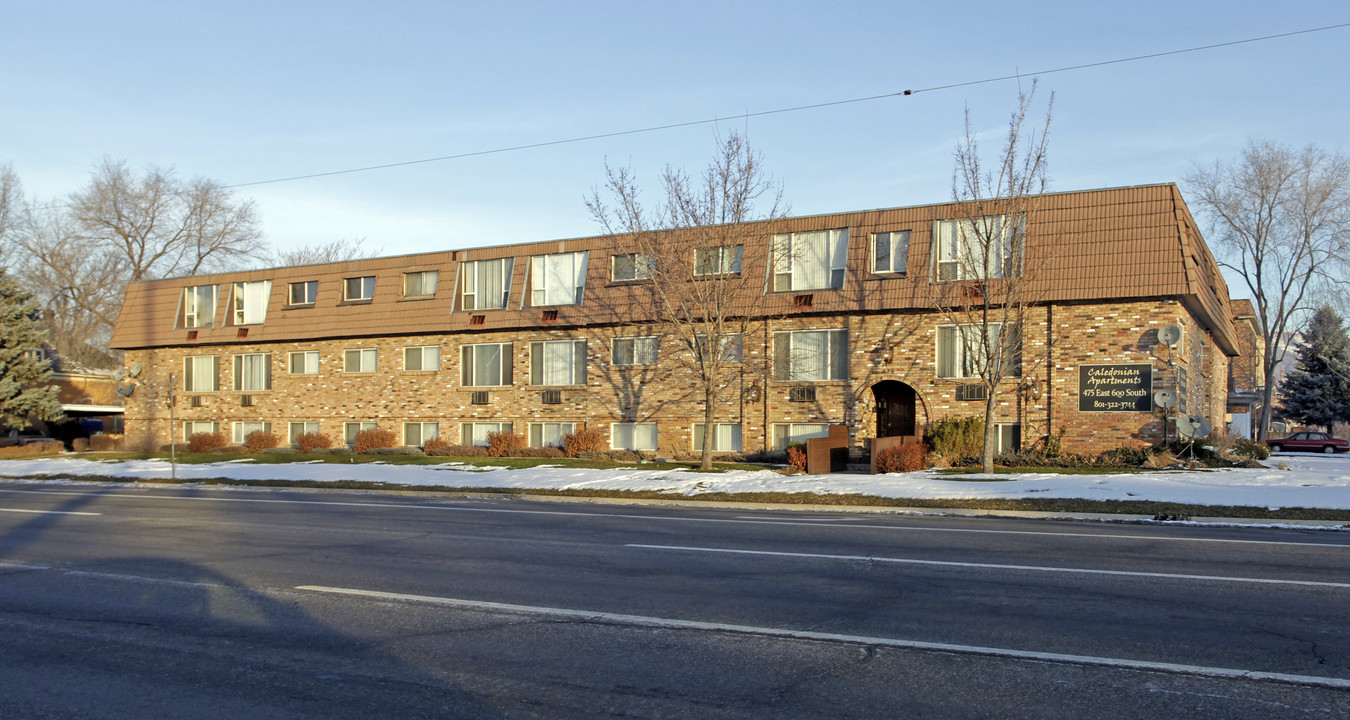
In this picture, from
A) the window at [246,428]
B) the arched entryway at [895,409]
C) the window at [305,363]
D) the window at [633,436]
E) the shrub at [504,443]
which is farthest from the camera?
the window at [246,428]

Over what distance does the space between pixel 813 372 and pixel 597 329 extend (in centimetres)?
712

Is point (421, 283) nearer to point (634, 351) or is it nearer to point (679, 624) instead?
point (634, 351)

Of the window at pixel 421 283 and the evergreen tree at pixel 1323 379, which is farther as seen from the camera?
the evergreen tree at pixel 1323 379

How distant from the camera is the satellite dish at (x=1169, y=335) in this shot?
22.9 m

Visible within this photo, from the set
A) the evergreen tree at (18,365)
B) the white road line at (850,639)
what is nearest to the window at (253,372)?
the evergreen tree at (18,365)

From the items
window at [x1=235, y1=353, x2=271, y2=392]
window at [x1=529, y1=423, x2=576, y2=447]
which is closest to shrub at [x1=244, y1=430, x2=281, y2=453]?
window at [x1=235, y1=353, x2=271, y2=392]

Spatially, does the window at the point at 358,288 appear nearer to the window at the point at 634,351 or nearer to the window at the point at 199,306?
the window at the point at 199,306

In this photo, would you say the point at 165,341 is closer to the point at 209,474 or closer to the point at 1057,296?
the point at 209,474

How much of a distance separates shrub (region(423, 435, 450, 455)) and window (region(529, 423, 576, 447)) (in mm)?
2943

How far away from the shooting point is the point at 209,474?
85.1ft

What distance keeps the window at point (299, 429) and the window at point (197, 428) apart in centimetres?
353

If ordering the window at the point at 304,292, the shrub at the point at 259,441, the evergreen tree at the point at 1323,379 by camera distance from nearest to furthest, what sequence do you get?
the shrub at the point at 259,441
the window at the point at 304,292
the evergreen tree at the point at 1323,379

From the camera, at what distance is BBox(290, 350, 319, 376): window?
35.6m

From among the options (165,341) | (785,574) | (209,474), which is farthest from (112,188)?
(785,574)
